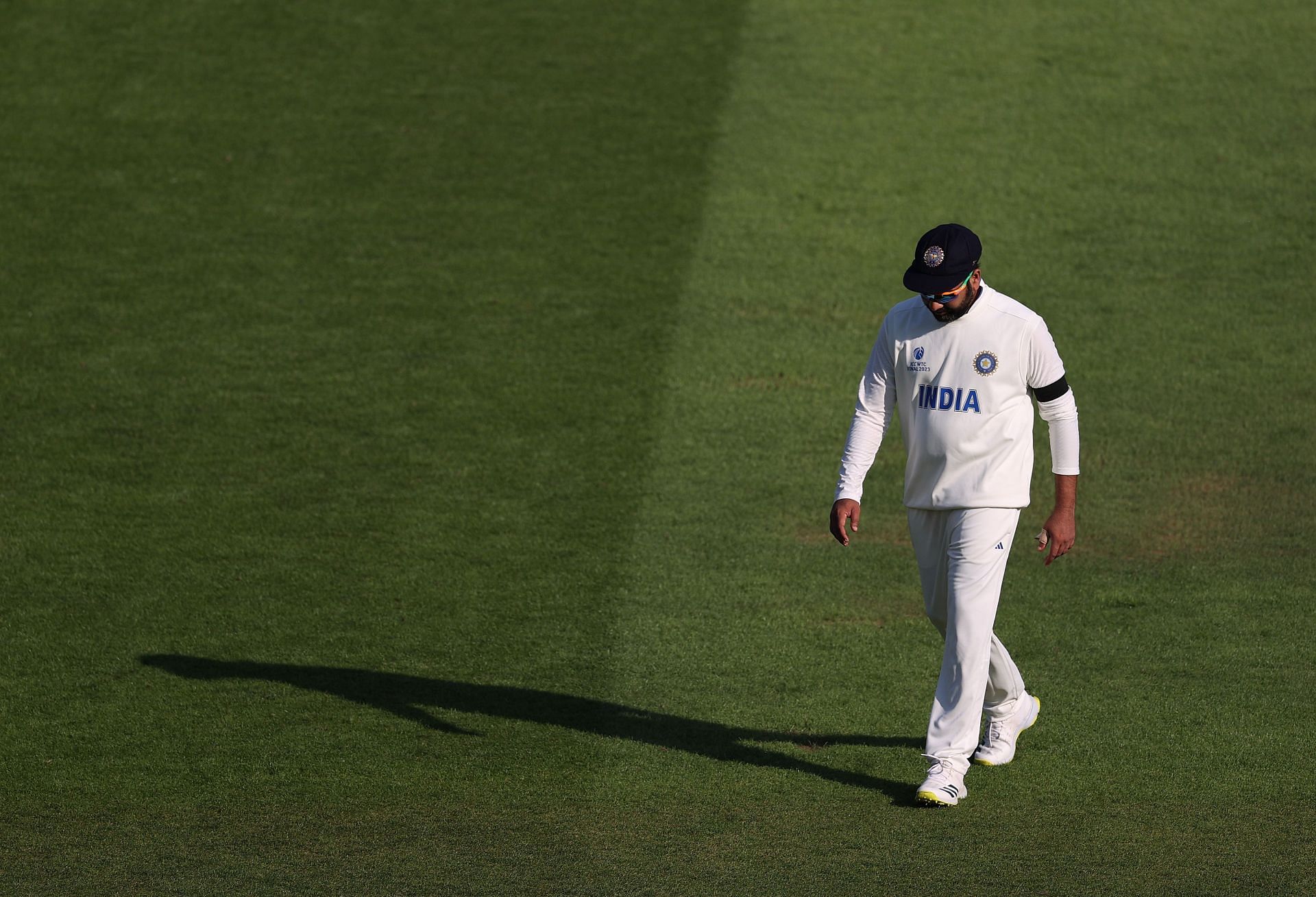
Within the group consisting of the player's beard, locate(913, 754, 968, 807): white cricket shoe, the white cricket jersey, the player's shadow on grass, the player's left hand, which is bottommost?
the player's shadow on grass

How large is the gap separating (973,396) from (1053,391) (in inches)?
12.2

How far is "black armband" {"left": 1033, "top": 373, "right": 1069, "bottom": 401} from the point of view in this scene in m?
5.73

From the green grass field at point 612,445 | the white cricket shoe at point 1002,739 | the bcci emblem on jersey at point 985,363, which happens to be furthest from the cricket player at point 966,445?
the green grass field at point 612,445

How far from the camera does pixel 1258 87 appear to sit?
1422 centimetres

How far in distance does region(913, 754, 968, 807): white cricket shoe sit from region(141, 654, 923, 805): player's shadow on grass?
0.22 metres

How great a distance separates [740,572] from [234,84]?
27.0 feet

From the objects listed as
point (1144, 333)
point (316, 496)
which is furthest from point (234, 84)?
point (1144, 333)

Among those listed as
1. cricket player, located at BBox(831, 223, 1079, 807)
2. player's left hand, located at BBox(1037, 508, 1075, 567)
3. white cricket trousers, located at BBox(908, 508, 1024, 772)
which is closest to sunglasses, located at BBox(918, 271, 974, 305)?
cricket player, located at BBox(831, 223, 1079, 807)

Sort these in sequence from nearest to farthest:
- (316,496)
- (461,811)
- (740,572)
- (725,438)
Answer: (461,811)
(740,572)
(316,496)
(725,438)

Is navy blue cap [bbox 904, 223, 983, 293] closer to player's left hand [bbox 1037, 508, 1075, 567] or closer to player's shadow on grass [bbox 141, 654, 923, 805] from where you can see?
player's left hand [bbox 1037, 508, 1075, 567]

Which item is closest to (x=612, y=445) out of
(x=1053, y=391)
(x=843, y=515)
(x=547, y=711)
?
(x=547, y=711)

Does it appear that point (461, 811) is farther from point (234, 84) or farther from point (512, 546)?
point (234, 84)

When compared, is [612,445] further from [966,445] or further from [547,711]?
[966,445]

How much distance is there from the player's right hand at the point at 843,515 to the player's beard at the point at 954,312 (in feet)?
2.56
